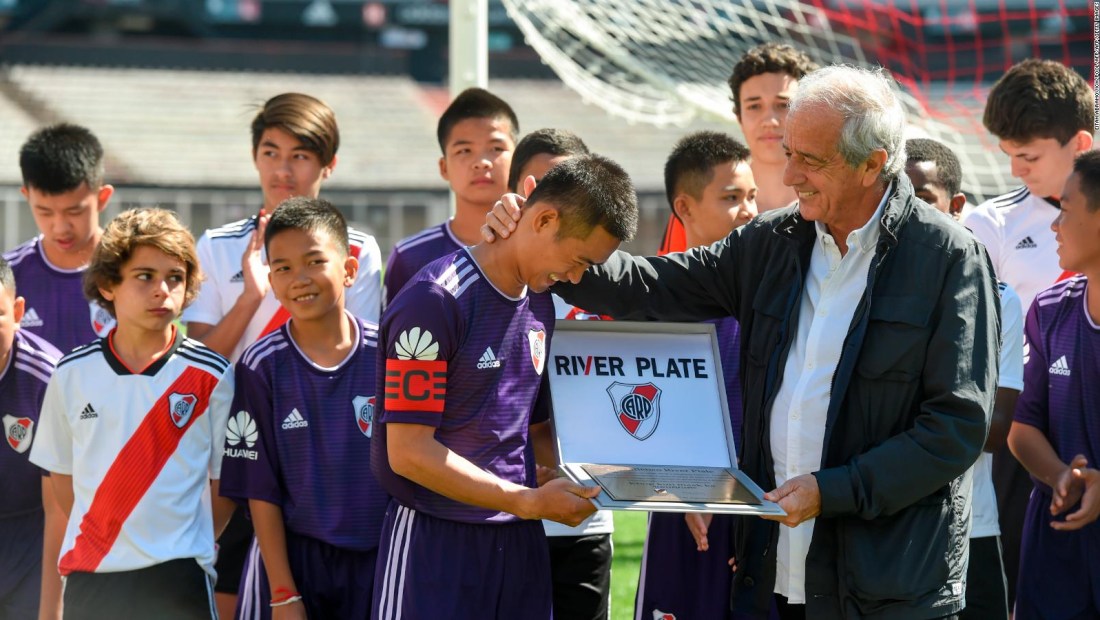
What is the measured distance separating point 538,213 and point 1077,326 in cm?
190

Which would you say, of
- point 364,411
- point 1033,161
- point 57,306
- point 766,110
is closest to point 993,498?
point 1033,161

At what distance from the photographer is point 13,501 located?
401 centimetres

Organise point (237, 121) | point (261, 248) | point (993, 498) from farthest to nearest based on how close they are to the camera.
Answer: point (237, 121), point (261, 248), point (993, 498)

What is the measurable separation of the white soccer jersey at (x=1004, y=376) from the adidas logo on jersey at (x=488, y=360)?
5.27 ft

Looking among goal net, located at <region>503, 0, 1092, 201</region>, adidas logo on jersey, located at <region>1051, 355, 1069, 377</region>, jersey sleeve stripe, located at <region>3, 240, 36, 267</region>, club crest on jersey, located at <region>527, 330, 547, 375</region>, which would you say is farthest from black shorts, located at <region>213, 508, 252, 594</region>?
goal net, located at <region>503, 0, 1092, 201</region>

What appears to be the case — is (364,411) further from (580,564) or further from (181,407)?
(580,564)

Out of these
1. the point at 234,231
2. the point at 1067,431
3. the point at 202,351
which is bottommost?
the point at 1067,431

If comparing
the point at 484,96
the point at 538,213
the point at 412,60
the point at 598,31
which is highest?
the point at 412,60

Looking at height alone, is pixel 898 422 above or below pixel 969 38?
below

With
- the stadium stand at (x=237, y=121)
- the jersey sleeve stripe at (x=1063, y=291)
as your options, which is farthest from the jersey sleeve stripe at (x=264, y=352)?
the stadium stand at (x=237, y=121)

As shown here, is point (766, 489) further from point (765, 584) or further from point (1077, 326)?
point (1077, 326)

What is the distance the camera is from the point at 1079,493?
11.5 feet

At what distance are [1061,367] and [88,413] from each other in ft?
9.49


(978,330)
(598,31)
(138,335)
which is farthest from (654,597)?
(598,31)
